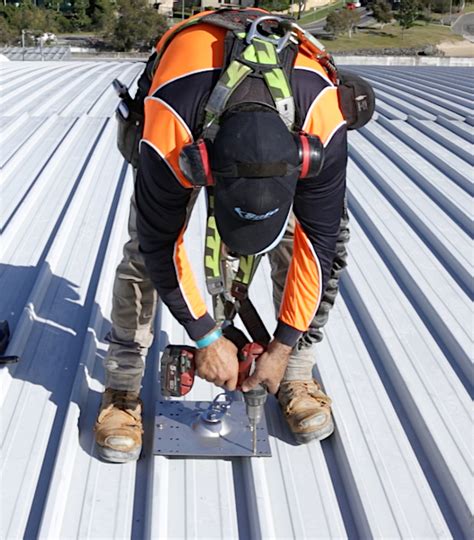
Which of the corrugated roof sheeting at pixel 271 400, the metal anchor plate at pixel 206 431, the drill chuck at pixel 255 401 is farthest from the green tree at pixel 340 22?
the drill chuck at pixel 255 401

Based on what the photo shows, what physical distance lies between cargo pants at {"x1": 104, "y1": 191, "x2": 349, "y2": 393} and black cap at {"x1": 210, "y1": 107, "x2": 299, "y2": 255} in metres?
0.71

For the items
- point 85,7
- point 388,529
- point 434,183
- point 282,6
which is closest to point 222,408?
point 388,529

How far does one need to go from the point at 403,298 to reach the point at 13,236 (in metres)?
2.24

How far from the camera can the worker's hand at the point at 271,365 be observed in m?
2.52

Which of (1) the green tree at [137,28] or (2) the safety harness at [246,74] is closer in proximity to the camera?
(2) the safety harness at [246,74]

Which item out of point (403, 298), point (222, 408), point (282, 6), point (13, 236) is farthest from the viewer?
point (282, 6)

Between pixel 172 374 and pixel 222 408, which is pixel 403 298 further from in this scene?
pixel 172 374

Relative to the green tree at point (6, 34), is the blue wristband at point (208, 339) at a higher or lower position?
higher

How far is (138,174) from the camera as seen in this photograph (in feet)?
7.63

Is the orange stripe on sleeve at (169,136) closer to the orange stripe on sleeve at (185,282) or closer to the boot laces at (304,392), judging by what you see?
the orange stripe on sleeve at (185,282)

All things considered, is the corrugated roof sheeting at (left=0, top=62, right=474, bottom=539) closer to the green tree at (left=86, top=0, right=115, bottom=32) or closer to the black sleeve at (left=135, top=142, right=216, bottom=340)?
the black sleeve at (left=135, top=142, right=216, bottom=340)

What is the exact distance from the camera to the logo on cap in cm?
208

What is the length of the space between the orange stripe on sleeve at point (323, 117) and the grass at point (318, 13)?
5388 cm

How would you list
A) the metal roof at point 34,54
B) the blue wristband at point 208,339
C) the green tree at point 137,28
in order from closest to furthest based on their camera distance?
the blue wristband at point 208,339, the metal roof at point 34,54, the green tree at point 137,28
